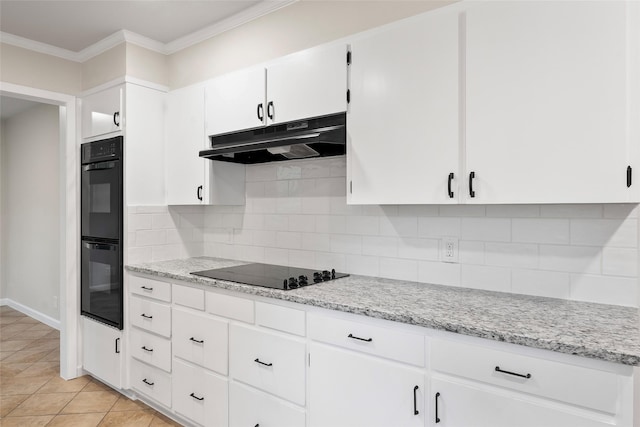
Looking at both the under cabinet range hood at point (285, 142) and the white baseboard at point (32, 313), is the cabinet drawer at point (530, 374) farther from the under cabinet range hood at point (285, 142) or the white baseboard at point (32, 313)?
the white baseboard at point (32, 313)

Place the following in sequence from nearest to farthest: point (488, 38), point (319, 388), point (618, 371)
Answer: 1. point (618, 371)
2. point (488, 38)
3. point (319, 388)

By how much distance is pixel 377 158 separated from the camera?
1966mm

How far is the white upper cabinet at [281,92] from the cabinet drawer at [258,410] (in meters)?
1.49

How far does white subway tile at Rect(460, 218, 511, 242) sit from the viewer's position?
1.92m

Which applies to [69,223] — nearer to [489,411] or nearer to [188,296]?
[188,296]

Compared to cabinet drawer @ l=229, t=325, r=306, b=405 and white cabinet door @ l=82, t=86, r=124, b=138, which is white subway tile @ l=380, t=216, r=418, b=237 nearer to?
cabinet drawer @ l=229, t=325, r=306, b=405

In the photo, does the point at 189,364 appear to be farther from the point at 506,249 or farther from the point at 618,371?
the point at 618,371

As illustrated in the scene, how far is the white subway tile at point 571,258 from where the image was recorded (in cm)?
170

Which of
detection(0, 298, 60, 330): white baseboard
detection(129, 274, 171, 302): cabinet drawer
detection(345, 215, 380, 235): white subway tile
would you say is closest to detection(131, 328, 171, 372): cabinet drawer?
detection(129, 274, 171, 302): cabinet drawer

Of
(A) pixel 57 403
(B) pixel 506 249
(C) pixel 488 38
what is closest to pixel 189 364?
(A) pixel 57 403

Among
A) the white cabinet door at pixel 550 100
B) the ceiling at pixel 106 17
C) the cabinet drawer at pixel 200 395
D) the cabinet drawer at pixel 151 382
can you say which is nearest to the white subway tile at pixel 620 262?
the white cabinet door at pixel 550 100

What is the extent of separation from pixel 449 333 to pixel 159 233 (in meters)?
2.35

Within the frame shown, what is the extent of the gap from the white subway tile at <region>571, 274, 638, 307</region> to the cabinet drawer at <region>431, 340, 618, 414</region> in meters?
0.60

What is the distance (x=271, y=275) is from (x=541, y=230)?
1.45 meters
